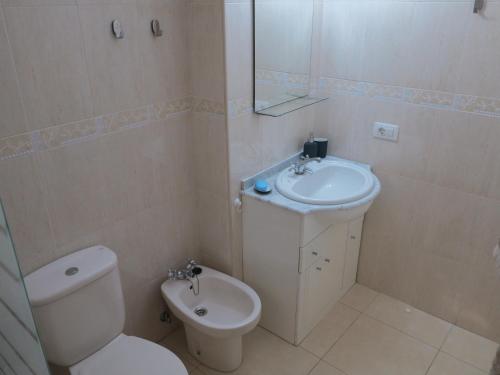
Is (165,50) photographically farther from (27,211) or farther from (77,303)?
(77,303)

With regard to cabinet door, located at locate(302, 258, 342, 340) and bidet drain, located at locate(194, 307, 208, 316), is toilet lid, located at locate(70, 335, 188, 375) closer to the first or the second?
→ bidet drain, located at locate(194, 307, 208, 316)

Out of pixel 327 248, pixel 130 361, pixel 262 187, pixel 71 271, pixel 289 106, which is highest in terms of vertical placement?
pixel 289 106

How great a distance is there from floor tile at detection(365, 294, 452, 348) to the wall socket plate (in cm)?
104

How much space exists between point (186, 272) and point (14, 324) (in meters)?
1.10

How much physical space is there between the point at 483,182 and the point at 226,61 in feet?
4.57

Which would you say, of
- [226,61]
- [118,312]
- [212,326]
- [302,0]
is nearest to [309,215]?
[212,326]

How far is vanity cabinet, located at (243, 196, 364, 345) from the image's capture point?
210cm

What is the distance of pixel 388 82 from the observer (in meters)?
2.24

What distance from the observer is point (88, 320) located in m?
1.73

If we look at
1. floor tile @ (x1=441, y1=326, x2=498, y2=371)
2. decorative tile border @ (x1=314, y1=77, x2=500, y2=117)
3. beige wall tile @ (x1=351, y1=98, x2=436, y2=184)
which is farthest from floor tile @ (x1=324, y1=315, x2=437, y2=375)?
decorative tile border @ (x1=314, y1=77, x2=500, y2=117)

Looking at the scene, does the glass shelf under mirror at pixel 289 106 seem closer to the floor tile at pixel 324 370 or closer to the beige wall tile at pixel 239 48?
the beige wall tile at pixel 239 48

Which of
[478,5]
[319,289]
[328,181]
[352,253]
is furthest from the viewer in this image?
[352,253]

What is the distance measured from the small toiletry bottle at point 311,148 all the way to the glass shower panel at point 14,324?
1761 millimetres

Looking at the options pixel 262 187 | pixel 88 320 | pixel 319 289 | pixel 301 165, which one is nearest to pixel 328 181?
pixel 301 165
